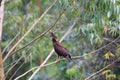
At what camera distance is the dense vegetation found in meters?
5.65

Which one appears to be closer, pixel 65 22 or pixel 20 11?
pixel 65 22

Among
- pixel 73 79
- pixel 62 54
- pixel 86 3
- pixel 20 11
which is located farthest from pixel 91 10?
pixel 20 11

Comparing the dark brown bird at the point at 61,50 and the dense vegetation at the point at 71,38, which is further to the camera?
the dense vegetation at the point at 71,38

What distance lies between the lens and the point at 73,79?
748cm

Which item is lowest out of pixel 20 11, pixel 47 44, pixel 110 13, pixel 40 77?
pixel 40 77

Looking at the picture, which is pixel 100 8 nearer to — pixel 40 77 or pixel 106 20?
pixel 106 20

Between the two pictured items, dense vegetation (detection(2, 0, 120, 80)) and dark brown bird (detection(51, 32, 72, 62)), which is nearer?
dark brown bird (detection(51, 32, 72, 62))

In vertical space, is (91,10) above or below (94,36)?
above

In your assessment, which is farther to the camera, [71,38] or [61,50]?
[71,38]

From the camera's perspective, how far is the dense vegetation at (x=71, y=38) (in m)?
5.65

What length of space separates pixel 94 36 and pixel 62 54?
88 centimetres

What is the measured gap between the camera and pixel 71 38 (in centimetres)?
839

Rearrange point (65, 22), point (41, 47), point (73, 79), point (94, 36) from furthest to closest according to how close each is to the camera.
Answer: point (41, 47)
point (65, 22)
point (73, 79)
point (94, 36)

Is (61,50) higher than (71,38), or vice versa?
(61,50)
